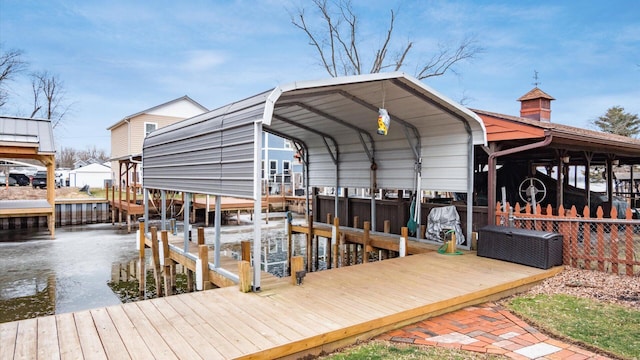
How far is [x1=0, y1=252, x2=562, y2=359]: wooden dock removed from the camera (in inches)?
125

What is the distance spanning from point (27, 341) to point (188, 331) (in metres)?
1.25

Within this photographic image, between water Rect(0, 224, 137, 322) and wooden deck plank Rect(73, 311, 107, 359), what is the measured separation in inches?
158

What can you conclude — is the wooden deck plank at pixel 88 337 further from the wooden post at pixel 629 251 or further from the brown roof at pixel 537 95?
the brown roof at pixel 537 95

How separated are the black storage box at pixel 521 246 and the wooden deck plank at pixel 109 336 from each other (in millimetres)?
5582

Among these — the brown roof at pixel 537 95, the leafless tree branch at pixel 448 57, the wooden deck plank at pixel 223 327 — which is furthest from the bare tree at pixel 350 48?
the wooden deck plank at pixel 223 327

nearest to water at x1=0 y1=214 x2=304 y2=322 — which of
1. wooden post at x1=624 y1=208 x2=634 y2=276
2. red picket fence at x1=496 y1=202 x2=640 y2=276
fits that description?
red picket fence at x1=496 y1=202 x2=640 y2=276

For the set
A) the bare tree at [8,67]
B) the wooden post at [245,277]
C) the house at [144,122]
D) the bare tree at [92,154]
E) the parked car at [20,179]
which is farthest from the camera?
the bare tree at [92,154]

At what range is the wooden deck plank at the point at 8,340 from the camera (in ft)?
Answer: 9.98

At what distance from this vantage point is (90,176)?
3481 cm

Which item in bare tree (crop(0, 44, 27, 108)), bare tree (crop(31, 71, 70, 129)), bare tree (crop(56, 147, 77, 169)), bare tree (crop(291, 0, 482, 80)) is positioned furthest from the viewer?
bare tree (crop(56, 147, 77, 169))

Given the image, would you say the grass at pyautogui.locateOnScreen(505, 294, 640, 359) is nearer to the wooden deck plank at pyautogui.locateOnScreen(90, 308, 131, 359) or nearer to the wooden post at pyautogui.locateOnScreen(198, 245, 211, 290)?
the wooden deck plank at pyautogui.locateOnScreen(90, 308, 131, 359)

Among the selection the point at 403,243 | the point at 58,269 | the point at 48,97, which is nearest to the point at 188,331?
the point at 403,243

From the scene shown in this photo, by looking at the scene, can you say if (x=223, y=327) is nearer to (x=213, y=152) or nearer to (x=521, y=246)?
(x=213, y=152)

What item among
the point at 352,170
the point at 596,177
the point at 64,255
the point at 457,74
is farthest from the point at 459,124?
the point at 596,177
